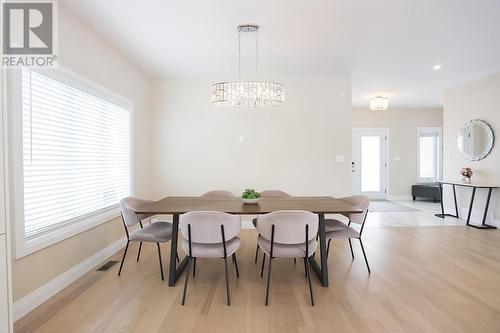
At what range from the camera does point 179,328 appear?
193 centimetres

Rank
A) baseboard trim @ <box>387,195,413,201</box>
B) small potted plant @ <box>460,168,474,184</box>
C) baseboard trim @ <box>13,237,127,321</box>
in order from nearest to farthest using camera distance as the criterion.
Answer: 1. baseboard trim @ <box>13,237,127,321</box>
2. small potted plant @ <box>460,168,474,184</box>
3. baseboard trim @ <box>387,195,413,201</box>

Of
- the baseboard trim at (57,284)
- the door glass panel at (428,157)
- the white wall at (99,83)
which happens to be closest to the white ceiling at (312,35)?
the white wall at (99,83)

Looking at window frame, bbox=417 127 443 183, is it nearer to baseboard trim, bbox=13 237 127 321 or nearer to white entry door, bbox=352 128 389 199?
white entry door, bbox=352 128 389 199

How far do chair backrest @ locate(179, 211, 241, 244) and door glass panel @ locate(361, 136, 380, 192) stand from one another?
6534 millimetres

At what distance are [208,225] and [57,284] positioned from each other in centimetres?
159

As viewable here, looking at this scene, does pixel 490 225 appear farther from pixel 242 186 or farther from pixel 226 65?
pixel 226 65

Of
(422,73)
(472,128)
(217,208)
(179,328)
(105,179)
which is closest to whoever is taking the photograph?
(179,328)

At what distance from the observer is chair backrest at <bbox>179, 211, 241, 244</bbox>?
2.22 meters

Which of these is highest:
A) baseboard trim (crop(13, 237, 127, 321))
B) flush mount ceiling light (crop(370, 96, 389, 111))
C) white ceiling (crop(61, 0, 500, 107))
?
white ceiling (crop(61, 0, 500, 107))

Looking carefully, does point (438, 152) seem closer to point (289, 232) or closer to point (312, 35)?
point (312, 35)

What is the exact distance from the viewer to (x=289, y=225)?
2223 mm

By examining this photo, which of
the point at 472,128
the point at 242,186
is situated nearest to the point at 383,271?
the point at 242,186

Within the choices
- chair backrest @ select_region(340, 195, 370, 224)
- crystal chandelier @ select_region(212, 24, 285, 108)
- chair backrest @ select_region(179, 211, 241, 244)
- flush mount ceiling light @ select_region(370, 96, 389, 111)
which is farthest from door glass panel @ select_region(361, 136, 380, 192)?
chair backrest @ select_region(179, 211, 241, 244)

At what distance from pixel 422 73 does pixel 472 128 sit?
5.33 feet
